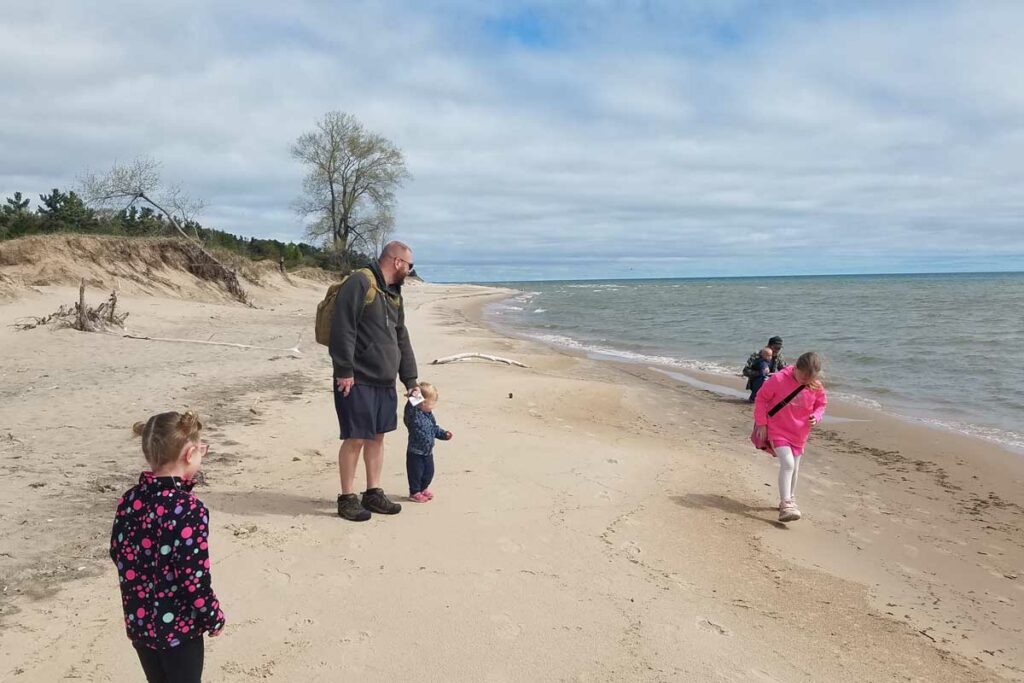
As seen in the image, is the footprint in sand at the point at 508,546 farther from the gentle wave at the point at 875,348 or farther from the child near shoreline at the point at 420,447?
the gentle wave at the point at 875,348

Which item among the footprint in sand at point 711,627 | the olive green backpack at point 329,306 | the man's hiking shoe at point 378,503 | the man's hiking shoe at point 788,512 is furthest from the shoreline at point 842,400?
the olive green backpack at point 329,306

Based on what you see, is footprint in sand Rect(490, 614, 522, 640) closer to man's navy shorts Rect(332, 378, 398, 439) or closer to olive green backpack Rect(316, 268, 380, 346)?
man's navy shorts Rect(332, 378, 398, 439)

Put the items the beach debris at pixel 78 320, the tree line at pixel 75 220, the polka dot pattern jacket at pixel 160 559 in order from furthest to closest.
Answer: the tree line at pixel 75 220 < the beach debris at pixel 78 320 < the polka dot pattern jacket at pixel 160 559

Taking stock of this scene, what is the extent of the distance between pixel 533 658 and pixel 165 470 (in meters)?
1.83

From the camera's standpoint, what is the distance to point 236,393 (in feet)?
28.8

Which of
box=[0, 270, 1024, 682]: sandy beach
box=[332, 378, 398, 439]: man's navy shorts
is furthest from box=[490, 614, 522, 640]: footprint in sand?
box=[332, 378, 398, 439]: man's navy shorts

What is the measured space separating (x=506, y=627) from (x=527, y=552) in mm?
950

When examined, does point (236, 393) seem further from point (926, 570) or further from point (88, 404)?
point (926, 570)

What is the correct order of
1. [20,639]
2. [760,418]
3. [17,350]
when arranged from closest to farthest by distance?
[20,639]
[760,418]
[17,350]

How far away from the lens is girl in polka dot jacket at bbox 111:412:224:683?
2.33 m

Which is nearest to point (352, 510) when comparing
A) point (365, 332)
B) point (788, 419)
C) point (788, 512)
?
point (365, 332)

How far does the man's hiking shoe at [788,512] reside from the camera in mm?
5707

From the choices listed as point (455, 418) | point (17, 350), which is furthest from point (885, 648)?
point (17, 350)

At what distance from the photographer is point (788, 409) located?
19.2ft
